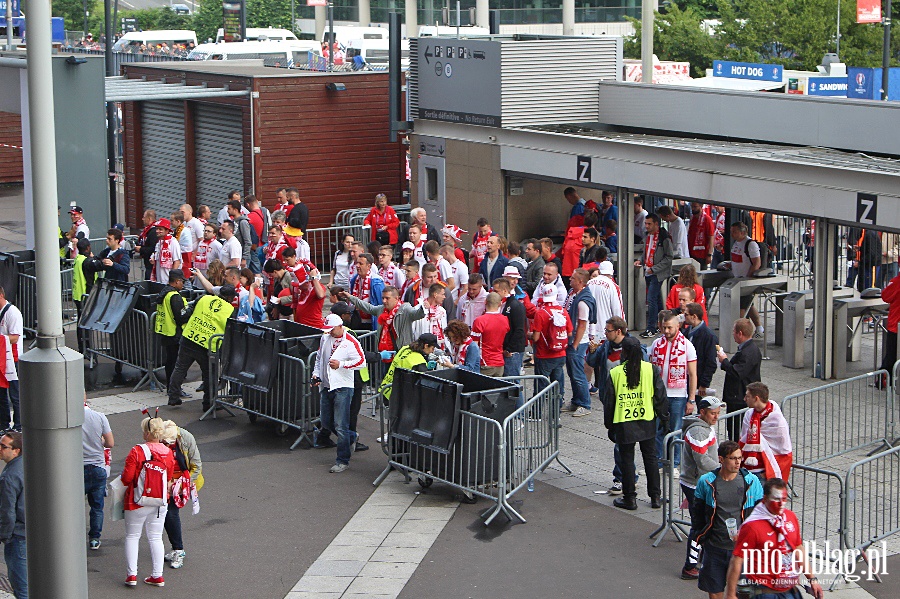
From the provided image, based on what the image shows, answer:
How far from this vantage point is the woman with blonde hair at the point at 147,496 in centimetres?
1021

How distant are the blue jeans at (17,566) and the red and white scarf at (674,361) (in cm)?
573

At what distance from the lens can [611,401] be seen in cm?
1149

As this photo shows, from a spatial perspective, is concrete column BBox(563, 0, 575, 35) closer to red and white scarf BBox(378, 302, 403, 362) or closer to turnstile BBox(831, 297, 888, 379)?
turnstile BBox(831, 297, 888, 379)

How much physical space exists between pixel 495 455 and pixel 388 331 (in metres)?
2.89

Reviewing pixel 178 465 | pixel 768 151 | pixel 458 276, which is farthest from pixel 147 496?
pixel 768 151

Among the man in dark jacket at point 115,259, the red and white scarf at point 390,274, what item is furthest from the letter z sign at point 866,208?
the man in dark jacket at point 115,259

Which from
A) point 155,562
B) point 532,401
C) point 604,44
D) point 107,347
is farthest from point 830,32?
point 155,562

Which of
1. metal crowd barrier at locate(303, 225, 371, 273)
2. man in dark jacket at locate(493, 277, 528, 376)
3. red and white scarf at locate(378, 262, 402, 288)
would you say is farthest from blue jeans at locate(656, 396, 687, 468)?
metal crowd barrier at locate(303, 225, 371, 273)

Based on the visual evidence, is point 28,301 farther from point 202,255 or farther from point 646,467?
point 646,467

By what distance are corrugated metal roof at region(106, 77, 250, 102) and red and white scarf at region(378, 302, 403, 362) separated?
33.5 feet

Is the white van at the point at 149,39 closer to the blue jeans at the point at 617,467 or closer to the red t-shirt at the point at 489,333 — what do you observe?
the red t-shirt at the point at 489,333

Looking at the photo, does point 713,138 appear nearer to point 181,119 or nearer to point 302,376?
point 302,376

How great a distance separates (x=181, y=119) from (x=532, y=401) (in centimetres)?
1608

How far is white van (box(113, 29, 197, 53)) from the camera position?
58906 mm
